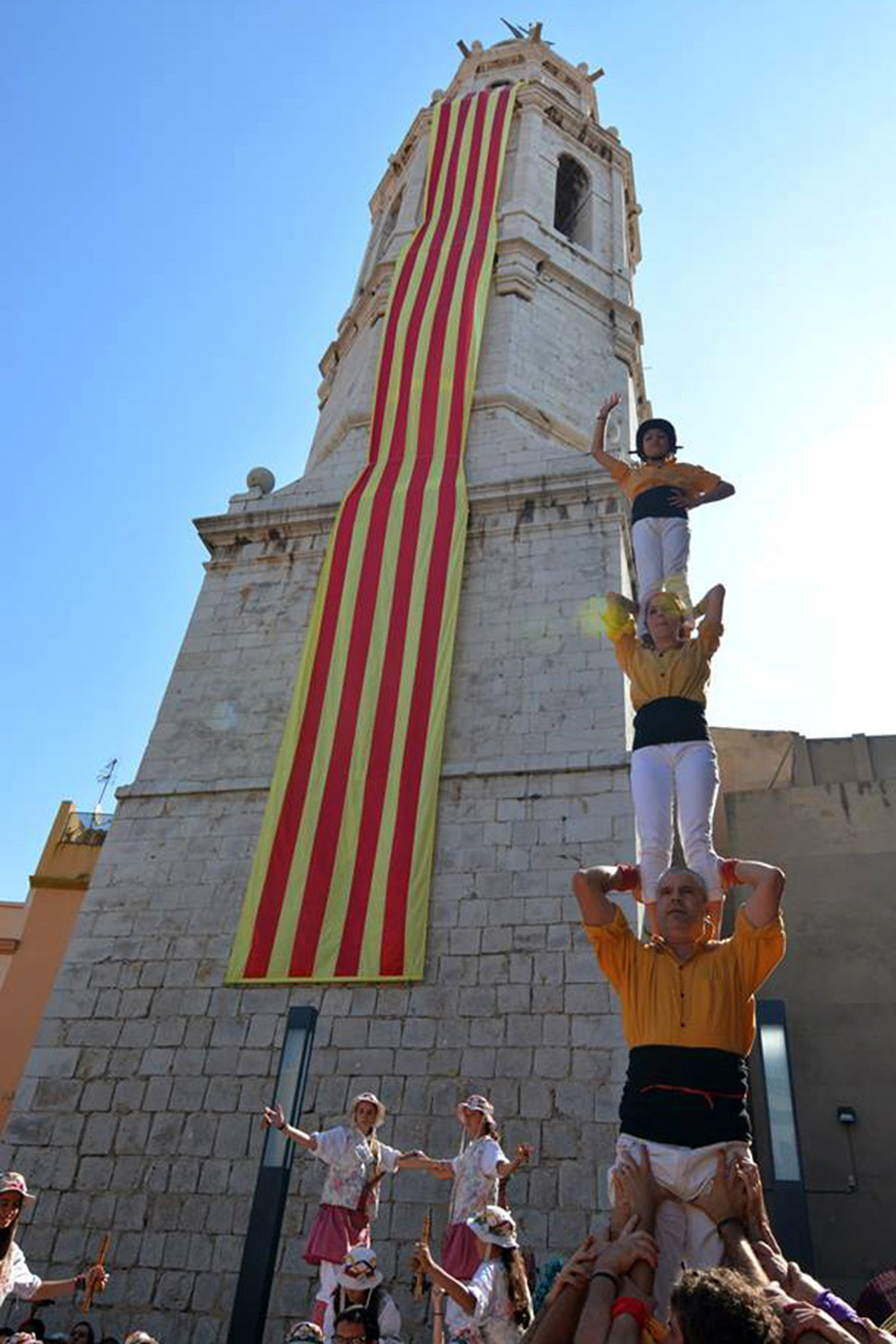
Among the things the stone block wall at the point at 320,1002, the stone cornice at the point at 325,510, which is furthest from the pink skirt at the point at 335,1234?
the stone cornice at the point at 325,510

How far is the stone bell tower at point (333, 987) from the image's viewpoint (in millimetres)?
7371

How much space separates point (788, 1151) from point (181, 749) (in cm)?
769

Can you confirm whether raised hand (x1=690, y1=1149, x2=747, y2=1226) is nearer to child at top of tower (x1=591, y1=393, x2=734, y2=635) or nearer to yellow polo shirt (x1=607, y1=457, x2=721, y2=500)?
child at top of tower (x1=591, y1=393, x2=734, y2=635)

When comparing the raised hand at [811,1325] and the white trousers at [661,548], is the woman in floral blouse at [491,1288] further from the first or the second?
the white trousers at [661,548]

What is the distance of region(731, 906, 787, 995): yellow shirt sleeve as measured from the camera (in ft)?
12.0

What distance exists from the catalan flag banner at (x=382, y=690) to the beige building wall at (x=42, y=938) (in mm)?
5859

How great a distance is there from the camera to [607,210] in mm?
18297

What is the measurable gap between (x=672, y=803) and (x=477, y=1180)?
2.39m

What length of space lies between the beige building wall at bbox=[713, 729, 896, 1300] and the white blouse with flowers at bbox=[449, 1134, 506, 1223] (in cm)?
634

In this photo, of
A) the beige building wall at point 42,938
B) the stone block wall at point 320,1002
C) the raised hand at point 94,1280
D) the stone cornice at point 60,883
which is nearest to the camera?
the raised hand at point 94,1280

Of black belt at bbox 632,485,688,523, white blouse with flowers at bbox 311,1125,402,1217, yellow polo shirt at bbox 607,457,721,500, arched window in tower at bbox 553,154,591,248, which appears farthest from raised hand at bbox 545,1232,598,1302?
arched window in tower at bbox 553,154,591,248

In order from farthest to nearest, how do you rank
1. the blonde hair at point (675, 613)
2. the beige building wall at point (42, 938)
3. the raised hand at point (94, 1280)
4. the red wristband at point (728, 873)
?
1. the beige building wall at point (42, 938)
2. the blonde hair at point (675, 613)
3. the raised hand at point (94, 1280)
4. the red wristband at point (728, 873)

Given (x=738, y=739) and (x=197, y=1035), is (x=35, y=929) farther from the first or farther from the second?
(x=738, y=739)

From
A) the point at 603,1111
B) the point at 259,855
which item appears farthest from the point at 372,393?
the point at 603,1111
